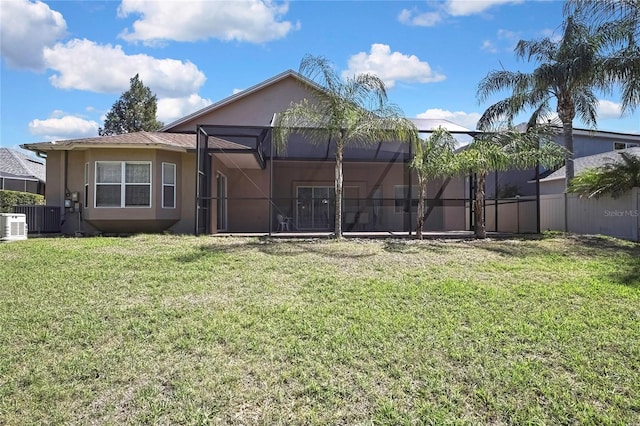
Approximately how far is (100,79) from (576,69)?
82.3 feet

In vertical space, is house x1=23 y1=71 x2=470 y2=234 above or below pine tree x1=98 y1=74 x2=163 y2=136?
below

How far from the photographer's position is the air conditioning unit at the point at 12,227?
11.4m

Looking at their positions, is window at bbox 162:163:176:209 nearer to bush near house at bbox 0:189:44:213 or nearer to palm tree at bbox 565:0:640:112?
bush near house at bbox 0:189:44:213

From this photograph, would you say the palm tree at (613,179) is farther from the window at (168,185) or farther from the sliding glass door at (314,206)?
the window at (168,185)

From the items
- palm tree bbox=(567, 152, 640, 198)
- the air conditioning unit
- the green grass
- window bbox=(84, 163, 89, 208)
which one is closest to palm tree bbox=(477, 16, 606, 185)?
palm tree bbox=(567, 152, 640, 198)

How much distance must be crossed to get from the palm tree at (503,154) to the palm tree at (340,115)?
1901mm

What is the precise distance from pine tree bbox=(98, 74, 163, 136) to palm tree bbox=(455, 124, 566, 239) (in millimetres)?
28758

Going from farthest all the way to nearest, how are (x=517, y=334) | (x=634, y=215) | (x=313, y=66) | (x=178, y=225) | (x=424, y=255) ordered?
(x=178, y=225) < (x=634, y=215) < (x=313, y=66) < (x=424, y=255) < (x=517, y=334)

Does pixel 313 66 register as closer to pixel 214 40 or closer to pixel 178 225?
pixel 214 40

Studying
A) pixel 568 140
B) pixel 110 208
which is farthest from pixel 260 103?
pixel 568 140

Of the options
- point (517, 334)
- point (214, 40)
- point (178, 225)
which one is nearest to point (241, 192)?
point (178, 225)

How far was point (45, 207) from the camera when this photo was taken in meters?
13.6

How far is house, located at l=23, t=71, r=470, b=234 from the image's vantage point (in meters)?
12.7

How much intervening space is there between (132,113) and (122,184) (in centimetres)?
2455
